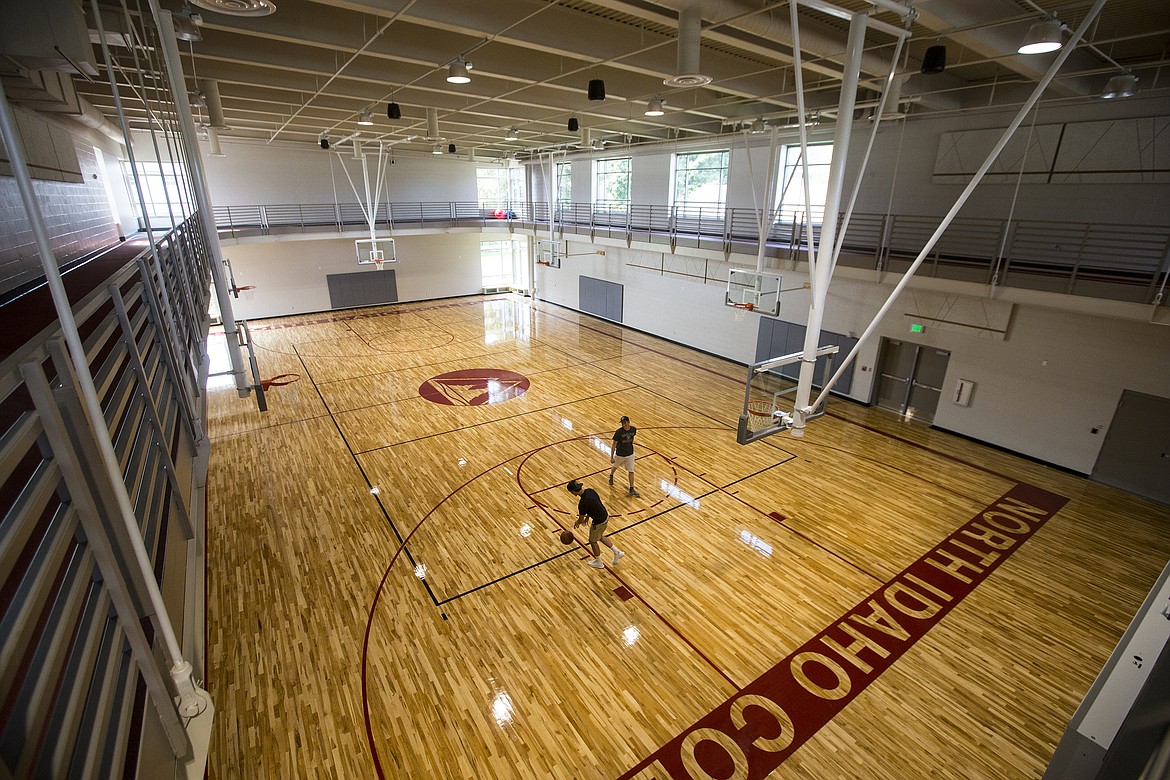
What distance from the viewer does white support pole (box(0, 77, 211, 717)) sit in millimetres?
1175

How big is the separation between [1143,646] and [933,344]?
11.8 metres

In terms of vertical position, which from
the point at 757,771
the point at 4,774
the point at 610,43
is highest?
the point at 610,43

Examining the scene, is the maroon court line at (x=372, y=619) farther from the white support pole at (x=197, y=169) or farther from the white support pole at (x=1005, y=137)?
the white support pole at (x=1005, y=137)

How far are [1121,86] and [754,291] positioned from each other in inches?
279

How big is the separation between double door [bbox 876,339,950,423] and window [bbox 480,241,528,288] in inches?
728

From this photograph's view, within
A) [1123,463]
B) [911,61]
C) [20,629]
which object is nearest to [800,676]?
[20,629]

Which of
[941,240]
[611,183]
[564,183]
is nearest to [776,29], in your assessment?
[941,240]

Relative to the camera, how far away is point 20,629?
1.03 meters

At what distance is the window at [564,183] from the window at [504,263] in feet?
13.4

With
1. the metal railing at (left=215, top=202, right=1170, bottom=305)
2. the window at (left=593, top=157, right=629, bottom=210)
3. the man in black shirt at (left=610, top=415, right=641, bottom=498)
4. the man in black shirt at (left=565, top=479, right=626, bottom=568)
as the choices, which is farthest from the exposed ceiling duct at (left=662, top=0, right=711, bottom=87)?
the window at (left=593, top=157, right=629, bottom=210)

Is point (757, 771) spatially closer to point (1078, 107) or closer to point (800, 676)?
point (800, 676)

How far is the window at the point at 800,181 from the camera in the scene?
1324cm

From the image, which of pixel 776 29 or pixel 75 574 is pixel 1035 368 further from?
pixel 75 574

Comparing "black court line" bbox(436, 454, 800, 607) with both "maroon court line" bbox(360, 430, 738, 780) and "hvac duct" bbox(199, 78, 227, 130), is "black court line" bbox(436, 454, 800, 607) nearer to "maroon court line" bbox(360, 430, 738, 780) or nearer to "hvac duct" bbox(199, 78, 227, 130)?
"maroon court line" bbox(360, 430, 738, 780)
